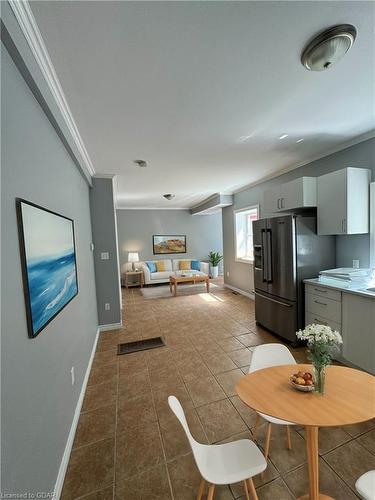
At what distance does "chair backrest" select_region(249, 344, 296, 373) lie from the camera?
5.18ft

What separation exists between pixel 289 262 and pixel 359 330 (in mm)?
1035

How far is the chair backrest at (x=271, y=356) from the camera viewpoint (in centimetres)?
158

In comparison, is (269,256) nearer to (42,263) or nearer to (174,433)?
(174,433)

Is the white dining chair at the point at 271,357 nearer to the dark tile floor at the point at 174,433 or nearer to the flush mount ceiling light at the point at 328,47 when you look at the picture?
the dark tile floor at the point at 174,433

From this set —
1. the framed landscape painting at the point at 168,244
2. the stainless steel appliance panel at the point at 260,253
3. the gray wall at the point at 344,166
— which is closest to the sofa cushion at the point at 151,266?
the framed landscape painting at the point at 168,244

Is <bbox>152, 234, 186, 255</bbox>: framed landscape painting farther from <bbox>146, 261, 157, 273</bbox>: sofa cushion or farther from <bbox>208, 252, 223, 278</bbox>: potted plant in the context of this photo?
<bbox>208, 252, 223, 278</bbox>: potted plant

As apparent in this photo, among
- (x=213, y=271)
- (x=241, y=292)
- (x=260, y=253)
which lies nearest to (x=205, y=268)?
(x=213, y=271)

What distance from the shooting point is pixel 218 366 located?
2.62 m

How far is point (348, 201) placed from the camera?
2.58 meters

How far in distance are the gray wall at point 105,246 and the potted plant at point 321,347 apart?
327cm

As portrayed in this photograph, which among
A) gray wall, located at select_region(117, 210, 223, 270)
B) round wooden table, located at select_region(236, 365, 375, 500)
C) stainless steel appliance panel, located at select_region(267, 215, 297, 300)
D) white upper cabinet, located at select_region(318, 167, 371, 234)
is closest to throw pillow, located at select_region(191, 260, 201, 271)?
gray wall, located at select_region(117, 210, 223, 270)

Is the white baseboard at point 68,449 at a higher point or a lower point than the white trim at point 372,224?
lower

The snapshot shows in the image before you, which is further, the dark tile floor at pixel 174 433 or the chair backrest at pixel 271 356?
the chair backrest at pixel 271 356

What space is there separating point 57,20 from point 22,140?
0.64m
